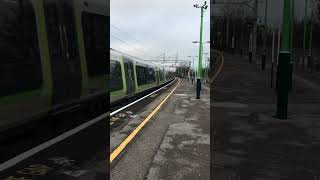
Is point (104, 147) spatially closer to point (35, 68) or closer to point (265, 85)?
point (35, 68)

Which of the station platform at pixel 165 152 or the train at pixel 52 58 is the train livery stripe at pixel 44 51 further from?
the station platform at pixel 165 152

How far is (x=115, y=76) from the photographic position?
21.0 metres

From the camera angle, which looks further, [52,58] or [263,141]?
[52,58]

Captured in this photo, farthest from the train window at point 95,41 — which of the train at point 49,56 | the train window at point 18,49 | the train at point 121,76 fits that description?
the train window at point 18,49

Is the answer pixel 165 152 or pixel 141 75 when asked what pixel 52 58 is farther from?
pixel 141 75

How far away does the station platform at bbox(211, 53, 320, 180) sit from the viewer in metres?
8.18

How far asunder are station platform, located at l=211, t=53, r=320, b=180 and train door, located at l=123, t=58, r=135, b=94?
5.15 m

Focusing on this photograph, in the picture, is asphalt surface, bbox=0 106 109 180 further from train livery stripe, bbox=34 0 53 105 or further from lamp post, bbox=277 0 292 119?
lamp post, bbox=277 0 292 119

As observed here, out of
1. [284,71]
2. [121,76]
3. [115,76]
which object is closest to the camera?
[284,71]

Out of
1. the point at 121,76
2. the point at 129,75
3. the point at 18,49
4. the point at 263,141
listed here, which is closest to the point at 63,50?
the point at 18,49

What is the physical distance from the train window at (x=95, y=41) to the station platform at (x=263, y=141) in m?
4.52

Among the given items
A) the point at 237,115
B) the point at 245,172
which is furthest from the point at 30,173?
the point at 237,115

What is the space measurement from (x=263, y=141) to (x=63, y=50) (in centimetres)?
603

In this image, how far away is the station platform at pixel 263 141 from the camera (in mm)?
8180
